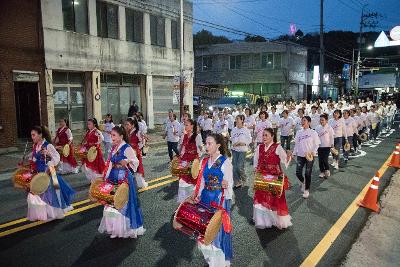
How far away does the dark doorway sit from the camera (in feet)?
52.7

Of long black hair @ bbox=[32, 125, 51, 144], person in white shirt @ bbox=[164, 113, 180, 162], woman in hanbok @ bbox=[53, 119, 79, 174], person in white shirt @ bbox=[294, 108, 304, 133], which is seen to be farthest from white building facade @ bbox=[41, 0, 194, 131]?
long black hair @ bbox=[32, 125, 51, 144]

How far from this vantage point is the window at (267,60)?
43500mm

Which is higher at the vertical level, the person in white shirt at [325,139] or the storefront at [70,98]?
the storefront at [70,98]

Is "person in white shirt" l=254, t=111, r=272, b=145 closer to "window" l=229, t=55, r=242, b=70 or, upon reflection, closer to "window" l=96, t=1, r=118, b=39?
"window" l=96, t=1, r=118, b=39

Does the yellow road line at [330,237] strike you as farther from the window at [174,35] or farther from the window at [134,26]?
the window at [174,35]

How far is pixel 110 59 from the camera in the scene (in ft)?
65.5

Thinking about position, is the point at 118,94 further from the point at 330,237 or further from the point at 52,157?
the point at 330,237

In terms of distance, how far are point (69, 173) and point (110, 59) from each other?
10.5 metres

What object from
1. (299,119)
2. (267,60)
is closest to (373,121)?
(299,119)

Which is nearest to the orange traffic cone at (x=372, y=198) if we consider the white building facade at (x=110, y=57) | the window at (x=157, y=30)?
the white building facade at (x=110, y=57)

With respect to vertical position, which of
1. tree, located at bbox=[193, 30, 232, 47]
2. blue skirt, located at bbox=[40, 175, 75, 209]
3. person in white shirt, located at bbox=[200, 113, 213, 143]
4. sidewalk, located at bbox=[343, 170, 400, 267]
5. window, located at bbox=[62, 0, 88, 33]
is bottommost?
sidewalk, located at bbox=[343, 170, 400, 267]

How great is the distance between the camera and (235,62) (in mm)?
44969

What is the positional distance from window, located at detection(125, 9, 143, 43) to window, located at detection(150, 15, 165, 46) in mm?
984

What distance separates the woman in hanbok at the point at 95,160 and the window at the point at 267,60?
119 feet
